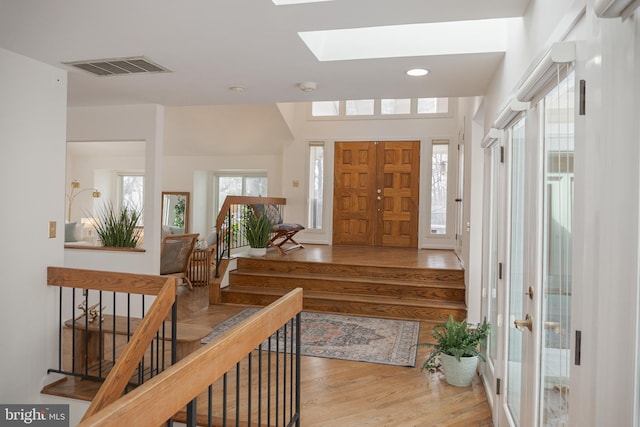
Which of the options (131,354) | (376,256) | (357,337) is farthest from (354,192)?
(131,354)

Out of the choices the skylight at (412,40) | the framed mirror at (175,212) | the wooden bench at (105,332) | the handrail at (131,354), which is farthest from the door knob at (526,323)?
the framed mirror at (175,212)

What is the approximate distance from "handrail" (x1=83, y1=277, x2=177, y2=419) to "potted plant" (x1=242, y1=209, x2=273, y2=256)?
12.7ft

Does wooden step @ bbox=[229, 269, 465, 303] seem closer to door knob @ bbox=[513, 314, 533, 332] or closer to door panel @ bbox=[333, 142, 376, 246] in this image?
door panel @ bbox=[333, 142, 376, 246]

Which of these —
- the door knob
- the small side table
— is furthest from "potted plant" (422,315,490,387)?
the small side table

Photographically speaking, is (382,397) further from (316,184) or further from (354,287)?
(316,184)

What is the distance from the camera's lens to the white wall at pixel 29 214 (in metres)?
2.98

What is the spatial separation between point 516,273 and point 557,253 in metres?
0.79

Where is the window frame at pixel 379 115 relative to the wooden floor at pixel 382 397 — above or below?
above

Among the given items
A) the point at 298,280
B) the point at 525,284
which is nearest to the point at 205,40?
the point at 525,284

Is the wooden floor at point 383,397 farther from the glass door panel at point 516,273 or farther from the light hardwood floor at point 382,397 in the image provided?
the glass door panel at point 516,273

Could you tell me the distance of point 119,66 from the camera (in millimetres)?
3330

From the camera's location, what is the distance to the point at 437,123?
7.79 meters

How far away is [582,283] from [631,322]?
211mm

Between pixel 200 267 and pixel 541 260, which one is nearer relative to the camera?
pixel 541 260
